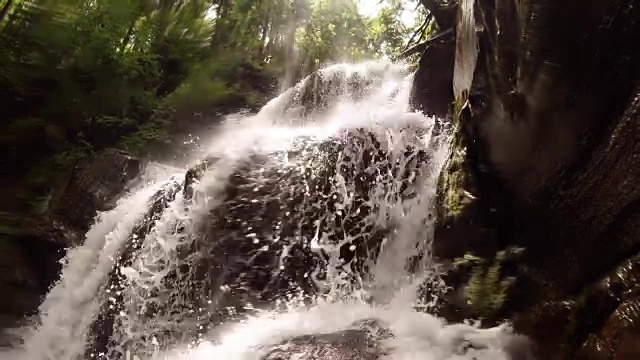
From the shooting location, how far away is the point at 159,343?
4.48m

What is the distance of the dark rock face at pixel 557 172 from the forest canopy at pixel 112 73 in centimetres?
594

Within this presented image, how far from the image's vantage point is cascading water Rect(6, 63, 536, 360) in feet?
14.2

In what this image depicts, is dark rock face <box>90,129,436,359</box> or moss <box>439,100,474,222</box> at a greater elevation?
moss <box>439,100,474,222</box>

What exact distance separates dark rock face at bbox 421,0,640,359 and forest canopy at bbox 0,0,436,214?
594cm

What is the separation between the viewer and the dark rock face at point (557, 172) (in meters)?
2.69

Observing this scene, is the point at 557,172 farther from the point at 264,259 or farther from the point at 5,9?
the point at 5,9

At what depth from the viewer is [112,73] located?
7.86 metres

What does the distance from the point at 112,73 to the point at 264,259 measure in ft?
15.2

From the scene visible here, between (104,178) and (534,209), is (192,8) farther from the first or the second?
(534,209)

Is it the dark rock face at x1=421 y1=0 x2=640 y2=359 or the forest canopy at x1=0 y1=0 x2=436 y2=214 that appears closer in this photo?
the dark rock face at x1=421 y1=0 x2=640 y2=359

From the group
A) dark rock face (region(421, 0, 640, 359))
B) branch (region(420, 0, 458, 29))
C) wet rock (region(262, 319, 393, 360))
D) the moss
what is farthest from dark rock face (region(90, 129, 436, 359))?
branch (region(420, 0, 458, 29))

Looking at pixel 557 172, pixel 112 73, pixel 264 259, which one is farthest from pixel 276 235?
pixel 112 73

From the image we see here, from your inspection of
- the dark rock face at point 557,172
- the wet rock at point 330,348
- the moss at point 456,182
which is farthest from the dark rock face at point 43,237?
the dark rock face at point 557,172

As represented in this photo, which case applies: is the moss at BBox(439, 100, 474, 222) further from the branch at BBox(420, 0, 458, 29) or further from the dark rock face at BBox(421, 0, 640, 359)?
the branch at BBox(420, 0, 458, 29)
